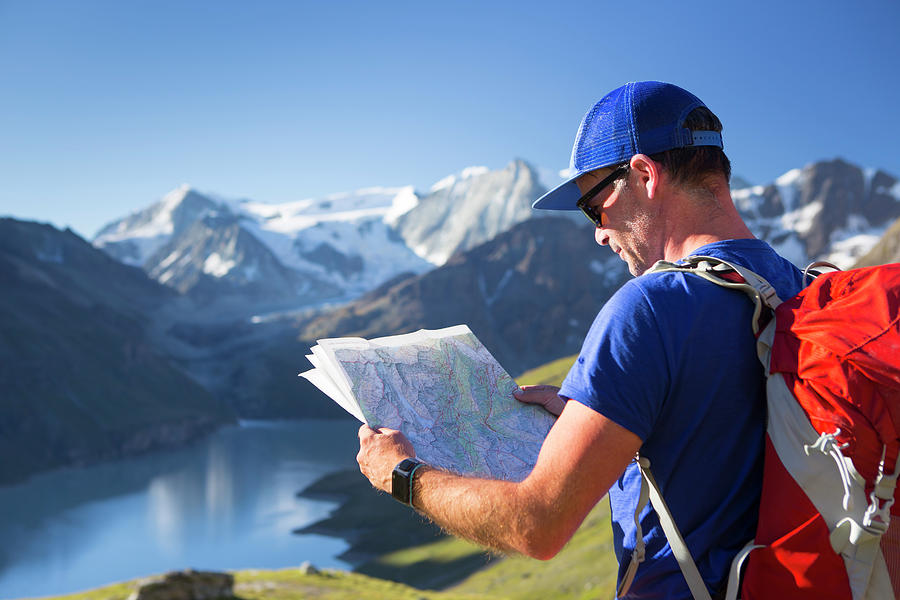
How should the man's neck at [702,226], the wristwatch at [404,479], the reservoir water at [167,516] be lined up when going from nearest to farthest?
the wristwatch at [404,479] < the man's neck at [702,226] < the reservoir water at [167,516]

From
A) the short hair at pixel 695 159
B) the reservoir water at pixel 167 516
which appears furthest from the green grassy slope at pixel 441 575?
the short hair at pixel 695 159

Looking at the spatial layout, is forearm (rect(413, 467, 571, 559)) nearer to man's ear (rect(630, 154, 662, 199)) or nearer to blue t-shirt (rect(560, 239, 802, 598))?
blue t-shirt (rect(560, 239, 802, 598))

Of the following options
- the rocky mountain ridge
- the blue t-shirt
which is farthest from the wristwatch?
the rocky mountain ridge

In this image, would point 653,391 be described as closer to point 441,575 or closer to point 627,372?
point 627,372

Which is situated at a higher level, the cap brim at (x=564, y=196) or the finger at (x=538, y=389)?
the cap brim at (x=564, y=196)

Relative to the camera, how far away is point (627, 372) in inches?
77.8

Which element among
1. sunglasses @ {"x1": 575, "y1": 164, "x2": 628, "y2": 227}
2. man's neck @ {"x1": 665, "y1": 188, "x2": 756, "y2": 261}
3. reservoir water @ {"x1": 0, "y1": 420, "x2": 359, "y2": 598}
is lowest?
reservoir water @ {"x1": 0, "y1": 420, "x2": 359, "y2": 598}

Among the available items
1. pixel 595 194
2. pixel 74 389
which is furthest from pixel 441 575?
pixel 74 389

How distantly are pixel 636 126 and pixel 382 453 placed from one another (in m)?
1.43

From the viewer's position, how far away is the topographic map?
2682 mm

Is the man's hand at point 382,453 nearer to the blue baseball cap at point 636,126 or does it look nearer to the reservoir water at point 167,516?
the blue baseball cap at point 636,126

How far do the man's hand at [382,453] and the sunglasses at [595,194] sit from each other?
1105 millimetres

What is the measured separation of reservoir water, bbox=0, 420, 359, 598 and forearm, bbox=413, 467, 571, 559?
290 feet

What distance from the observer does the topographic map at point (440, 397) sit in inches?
106
